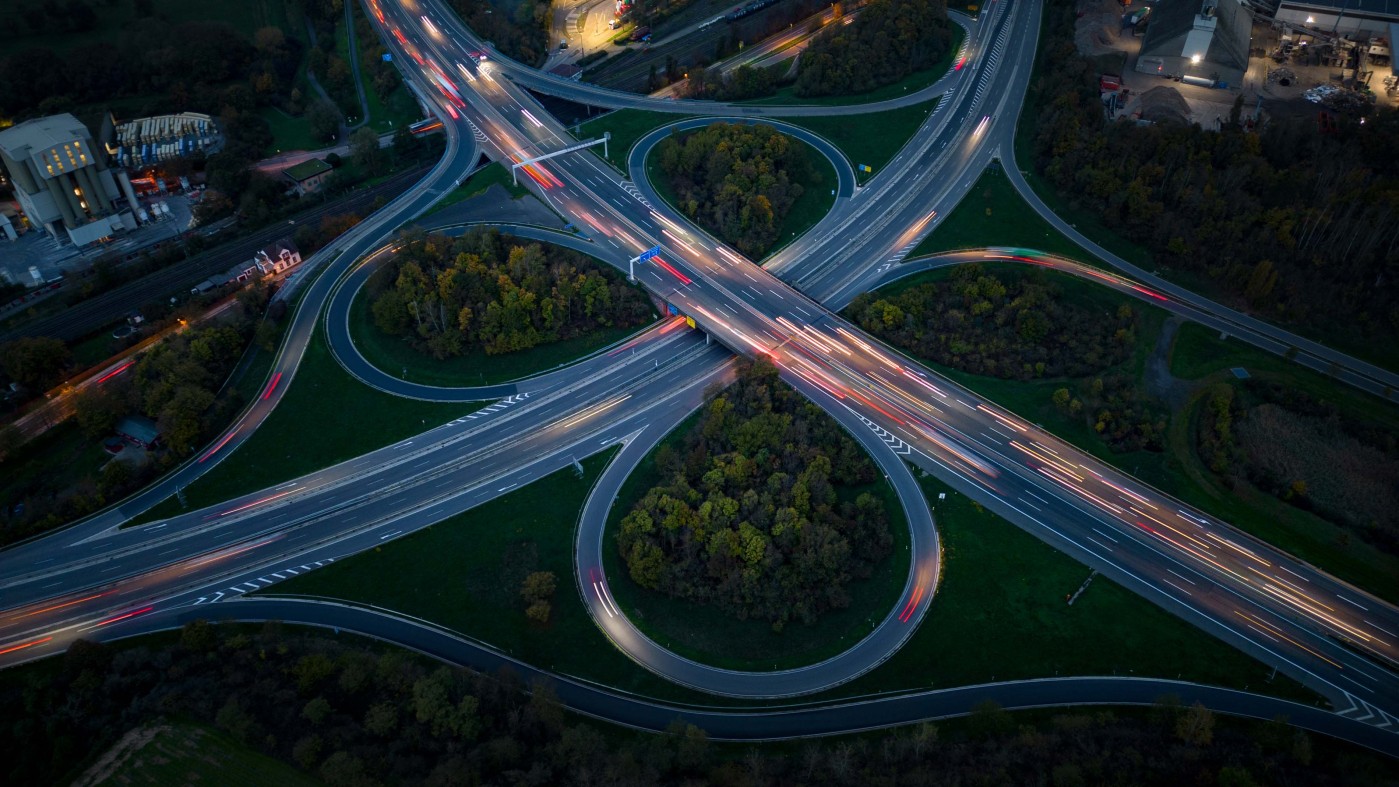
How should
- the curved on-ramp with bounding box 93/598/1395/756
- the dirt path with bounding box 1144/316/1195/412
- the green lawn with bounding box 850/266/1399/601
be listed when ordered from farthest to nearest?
the dirt path with bounding box 1144/316/1195/412 < the green lawn with bounding box 850/266/1399/601 < the curved on-ramp with bounding box 93/598/1395/756

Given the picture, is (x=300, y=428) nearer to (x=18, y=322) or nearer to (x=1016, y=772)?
(x=18, y=322)

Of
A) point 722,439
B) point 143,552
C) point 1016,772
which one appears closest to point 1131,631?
point 1016,772

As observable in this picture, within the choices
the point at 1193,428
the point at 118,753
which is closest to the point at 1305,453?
the point at 1193,428

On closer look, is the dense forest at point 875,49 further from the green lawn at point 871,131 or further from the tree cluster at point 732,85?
the green lawn at point 871,131

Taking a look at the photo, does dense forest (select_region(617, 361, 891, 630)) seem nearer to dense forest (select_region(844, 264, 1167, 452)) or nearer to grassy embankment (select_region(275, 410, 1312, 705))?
grassy embankment (select_region(275, 410, 1312, 705))

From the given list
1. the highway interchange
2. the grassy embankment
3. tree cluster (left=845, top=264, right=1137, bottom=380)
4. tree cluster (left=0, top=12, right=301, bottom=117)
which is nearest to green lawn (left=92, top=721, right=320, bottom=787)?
the highway interchange

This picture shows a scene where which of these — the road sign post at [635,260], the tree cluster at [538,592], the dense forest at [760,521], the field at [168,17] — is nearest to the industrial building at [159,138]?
the field at [168,17]
